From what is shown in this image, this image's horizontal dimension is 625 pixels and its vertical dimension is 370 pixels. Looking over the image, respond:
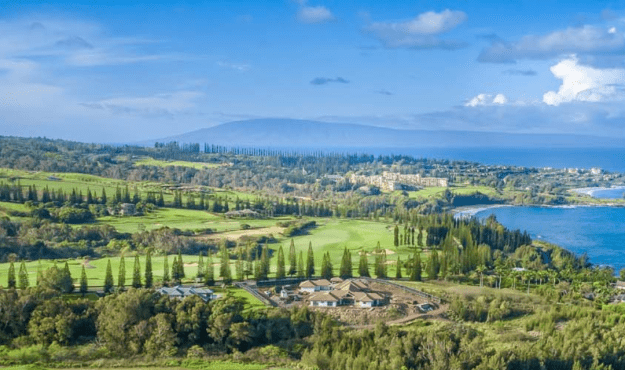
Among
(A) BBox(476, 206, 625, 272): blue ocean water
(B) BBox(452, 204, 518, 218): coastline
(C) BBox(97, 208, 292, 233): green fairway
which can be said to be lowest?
(A) BBox(476, 206, 625, 272): blue ocean water

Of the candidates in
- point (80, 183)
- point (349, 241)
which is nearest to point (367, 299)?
point (349, 241)

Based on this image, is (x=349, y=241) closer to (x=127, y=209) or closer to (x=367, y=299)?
(x=367, y=299)

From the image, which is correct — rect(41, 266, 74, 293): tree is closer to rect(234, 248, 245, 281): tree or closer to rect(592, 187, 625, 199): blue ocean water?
rect(234, 248, 245, 281): tree

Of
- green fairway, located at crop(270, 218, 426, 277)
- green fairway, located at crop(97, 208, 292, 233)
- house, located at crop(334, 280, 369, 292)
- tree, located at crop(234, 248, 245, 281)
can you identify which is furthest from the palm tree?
green fairway, located at crop(97, 208, 292, 233)

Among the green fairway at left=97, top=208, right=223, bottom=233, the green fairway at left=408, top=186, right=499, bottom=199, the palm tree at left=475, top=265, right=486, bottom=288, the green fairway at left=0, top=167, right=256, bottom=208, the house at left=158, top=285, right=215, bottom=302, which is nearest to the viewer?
the house at left=158, top=285, right=215, bottom=302

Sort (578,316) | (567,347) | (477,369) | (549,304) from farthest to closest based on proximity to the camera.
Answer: (549,304)
(578,316)
(567,347)
(477,369)

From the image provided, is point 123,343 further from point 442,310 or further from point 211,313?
point 442,310

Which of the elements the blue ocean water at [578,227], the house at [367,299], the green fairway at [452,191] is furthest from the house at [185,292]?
the green fairway at [452,191]

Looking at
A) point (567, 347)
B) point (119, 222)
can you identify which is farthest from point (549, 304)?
point (119, 222)
